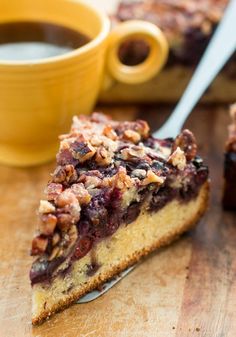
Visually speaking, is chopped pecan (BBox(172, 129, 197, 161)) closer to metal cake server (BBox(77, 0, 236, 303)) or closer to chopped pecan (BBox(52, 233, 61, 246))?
metal cake server (BBox(77, 0, 236, 303))

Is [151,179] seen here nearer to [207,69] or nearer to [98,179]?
[98,179]

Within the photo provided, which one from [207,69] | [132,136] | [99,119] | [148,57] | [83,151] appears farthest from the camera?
[148,57]

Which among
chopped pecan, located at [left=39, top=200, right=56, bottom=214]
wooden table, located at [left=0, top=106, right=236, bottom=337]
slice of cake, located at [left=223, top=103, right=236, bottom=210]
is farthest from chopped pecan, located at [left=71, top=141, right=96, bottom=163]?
slice of cake, located at [left=223, top=103, right=236, bottom=210]

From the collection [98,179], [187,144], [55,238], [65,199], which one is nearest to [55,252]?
[55,238]

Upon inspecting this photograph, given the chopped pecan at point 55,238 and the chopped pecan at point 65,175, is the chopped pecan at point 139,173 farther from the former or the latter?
the chopped pecan at point 55,238

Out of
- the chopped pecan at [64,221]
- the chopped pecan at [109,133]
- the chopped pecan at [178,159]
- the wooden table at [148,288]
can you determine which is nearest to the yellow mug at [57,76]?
the wooden table at [148,288]
